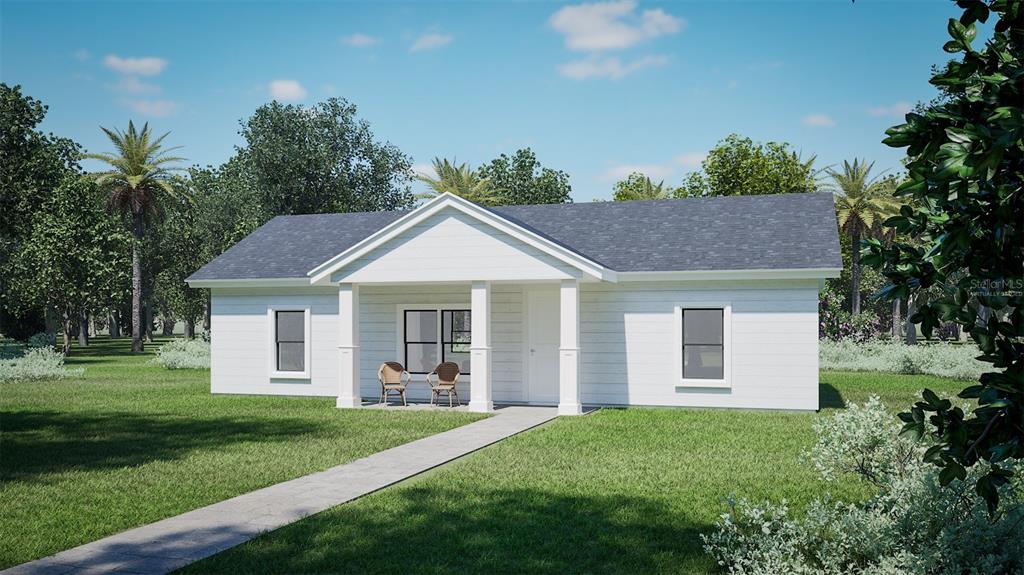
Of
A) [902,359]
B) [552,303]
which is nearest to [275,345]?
[552,303]

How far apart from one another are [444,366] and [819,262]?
27.5 feet

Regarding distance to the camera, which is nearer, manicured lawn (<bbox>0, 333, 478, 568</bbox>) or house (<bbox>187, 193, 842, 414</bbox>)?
manicured lawn (<bbox>0, 333, 478, 568</bbox>)

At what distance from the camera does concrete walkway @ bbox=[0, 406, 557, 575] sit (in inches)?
284

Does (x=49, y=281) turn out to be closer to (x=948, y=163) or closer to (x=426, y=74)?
(x=426, y=74)

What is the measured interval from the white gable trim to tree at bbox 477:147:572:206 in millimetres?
41560

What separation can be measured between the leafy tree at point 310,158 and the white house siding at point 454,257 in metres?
33.1

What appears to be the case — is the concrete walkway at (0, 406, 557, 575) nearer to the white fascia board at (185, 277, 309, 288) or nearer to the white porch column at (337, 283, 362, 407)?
the white porch column at (337, 283, 362, 407)

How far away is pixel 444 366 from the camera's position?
1925 cm

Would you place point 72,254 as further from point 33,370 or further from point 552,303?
point 552,303

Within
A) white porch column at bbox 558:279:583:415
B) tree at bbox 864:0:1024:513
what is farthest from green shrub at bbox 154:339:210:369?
tree at bbox 864:0:1024:513

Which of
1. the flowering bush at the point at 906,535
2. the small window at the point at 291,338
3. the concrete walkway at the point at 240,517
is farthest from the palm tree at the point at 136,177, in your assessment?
the flowering bush at the point at 906,535

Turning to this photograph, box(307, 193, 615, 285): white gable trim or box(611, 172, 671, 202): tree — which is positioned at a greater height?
box(611, 172, 671, 202): tree

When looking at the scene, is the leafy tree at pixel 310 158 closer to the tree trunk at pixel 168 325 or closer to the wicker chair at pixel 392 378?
the wicker chair at pixel 392 378

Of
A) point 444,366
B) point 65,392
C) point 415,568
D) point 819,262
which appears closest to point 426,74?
point 444,366
